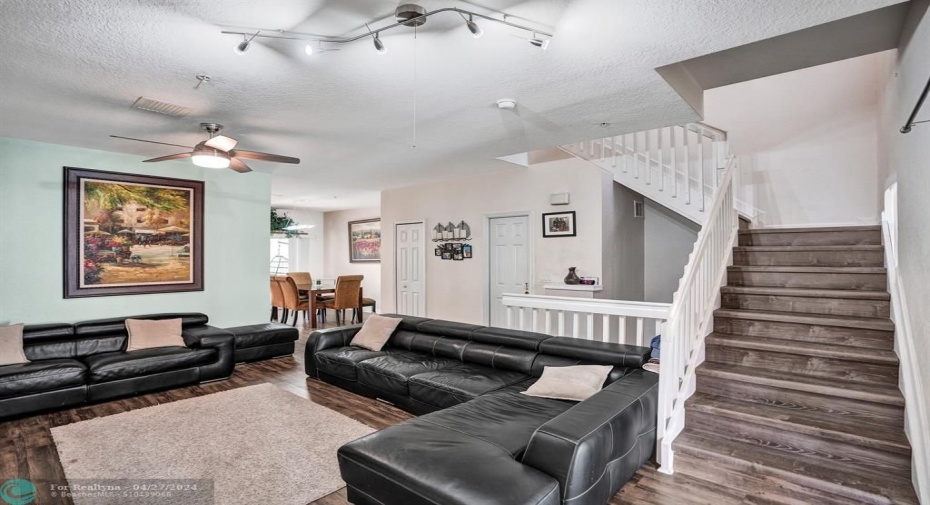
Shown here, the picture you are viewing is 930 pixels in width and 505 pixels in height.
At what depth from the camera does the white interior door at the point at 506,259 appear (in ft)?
20.3

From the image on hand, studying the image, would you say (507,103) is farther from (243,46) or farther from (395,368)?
(395,368)

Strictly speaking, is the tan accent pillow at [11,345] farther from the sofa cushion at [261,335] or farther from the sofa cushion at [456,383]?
the sofa cushion at [456,383]

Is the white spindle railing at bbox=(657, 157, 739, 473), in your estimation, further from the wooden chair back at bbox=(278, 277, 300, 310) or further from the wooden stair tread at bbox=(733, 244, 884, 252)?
the wooden chair back at bbox=(278, 277, 300, 310)

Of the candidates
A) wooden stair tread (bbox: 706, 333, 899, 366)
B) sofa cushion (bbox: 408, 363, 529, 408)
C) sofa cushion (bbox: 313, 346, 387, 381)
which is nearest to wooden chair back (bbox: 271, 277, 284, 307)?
sofa cushion (bbox: 313, 346, 387, 381)

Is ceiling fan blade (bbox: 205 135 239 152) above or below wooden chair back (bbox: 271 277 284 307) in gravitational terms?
above

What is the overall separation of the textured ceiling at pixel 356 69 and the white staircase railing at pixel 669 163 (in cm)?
111

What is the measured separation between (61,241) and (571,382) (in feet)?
16.9

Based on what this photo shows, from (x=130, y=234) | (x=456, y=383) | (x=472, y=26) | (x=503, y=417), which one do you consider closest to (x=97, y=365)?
(x=130, y=234)

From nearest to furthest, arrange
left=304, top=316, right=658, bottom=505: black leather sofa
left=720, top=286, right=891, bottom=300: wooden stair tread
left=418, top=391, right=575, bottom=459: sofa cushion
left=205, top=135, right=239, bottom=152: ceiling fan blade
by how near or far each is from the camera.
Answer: left=304, top=316, right=658, bottom=505: black leather sofa → left=418, top=391, right=575, bottom=459: sofa cushion → left=720, top=286, right=891, bottom=300: wooden stair tread → left=205, top=135, right=239, bottom=152: ceiling fan blade

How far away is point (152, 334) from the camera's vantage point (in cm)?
456

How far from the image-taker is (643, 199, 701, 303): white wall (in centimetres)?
593

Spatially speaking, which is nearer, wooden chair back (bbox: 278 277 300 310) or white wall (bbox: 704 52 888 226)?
white wall (bbox: 704 52 888 226)

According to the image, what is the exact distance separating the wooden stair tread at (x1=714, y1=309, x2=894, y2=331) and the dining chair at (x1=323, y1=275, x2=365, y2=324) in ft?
20.3

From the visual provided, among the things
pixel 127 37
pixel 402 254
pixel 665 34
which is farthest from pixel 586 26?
pixel 402 254
